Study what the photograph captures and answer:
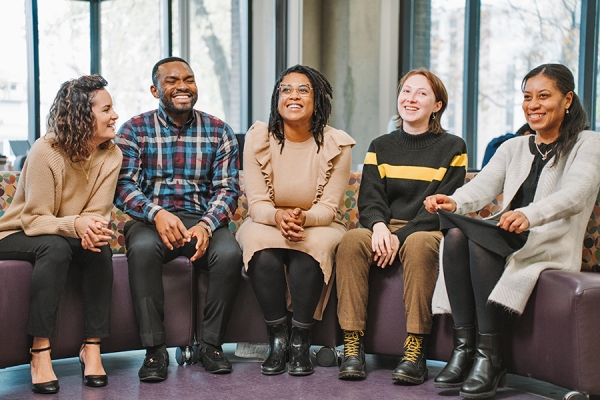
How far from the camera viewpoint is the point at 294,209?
2.74m

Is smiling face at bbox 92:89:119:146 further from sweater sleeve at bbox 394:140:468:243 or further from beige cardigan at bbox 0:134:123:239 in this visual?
sweater sleeve at bbox 394:140:468:243

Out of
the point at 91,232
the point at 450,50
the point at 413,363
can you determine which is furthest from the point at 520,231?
the point at 450,50

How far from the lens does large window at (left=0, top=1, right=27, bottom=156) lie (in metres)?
7.26

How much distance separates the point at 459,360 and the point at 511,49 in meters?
4.78

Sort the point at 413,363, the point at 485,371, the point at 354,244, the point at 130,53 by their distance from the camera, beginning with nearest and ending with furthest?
the point at 485,371 < the point at 413,363 < the point at 354,244 < the point at 130,53

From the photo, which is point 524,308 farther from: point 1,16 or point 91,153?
point 1,16

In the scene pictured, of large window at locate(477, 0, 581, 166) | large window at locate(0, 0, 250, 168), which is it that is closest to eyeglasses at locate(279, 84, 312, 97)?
large window at locate(477, 0, 581, 166)

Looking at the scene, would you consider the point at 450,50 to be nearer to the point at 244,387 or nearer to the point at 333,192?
the point at 333,192

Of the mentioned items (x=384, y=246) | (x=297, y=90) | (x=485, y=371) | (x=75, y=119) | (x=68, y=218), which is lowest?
(x=485, y=371)

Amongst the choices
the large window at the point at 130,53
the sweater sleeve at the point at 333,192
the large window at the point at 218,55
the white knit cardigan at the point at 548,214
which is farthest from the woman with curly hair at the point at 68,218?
the large window at the point at 130,53

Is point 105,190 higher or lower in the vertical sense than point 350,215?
higher

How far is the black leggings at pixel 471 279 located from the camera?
235 cm

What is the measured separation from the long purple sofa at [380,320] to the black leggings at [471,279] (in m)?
0.12

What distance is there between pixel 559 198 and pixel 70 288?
1.72 metres
